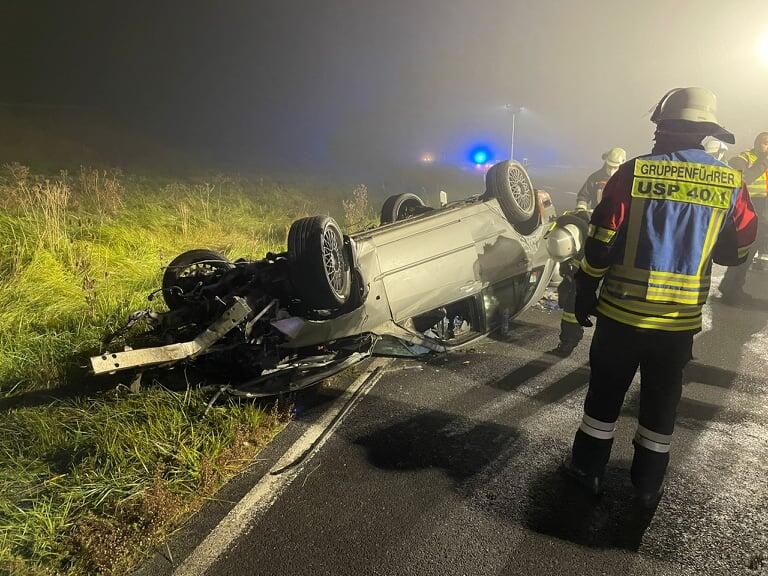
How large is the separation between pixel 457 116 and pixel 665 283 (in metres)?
47.9

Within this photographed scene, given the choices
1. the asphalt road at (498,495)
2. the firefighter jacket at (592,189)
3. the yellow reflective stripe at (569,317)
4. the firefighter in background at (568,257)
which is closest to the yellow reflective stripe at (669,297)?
the asphalt road at (498,495)

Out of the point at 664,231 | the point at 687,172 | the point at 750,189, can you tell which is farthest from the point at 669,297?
the point at 750,189

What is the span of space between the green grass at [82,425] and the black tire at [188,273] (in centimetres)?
77

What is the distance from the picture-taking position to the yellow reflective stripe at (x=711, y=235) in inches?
87.2

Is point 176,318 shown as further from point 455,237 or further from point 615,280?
point 615,280

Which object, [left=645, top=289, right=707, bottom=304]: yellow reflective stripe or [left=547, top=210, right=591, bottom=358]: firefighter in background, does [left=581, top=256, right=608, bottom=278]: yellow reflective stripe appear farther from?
[left=547, top=210, right=591, bottom=358]: firefighter in background

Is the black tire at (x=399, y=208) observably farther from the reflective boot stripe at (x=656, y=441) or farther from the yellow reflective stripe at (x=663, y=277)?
the reflective boot stripe at (x=656, y=441)

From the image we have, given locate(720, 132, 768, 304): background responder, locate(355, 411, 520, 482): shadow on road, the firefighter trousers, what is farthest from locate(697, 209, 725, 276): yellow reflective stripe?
locate(720, 132, 768, 304): background responder

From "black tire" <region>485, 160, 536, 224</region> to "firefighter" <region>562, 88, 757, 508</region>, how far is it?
1.97 m

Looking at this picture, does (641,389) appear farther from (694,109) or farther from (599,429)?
(694,109)

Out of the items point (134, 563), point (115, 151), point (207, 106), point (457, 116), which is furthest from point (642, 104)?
point (134, 563)

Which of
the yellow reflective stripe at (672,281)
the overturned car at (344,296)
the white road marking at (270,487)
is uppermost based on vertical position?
the yellow reflective stripe at (672,281)

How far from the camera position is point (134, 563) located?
2.06 meters

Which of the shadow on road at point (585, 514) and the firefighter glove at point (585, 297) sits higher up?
the firefighter glove at point (585, 297)
